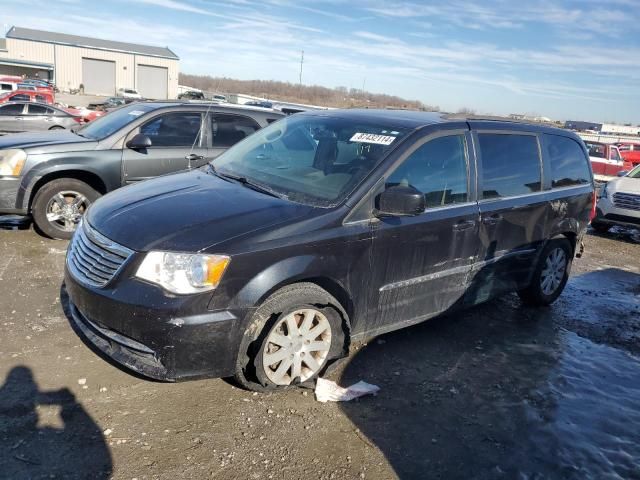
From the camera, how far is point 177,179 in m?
4.19

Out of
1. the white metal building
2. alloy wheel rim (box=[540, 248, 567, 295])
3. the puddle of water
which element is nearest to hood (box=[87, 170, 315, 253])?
the puddle of water

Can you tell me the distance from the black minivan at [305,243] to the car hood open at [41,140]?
2.64 m

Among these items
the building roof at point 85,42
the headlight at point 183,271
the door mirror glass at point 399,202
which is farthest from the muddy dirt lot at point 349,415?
the building roof at point 85,42

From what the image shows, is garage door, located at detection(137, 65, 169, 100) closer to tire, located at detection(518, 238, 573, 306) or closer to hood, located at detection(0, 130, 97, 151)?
hood, located at detection(0, 130, 97, 151)

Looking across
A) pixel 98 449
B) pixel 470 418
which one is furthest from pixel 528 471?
pixel 98 449

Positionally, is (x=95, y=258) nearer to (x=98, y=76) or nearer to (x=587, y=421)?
(x=587, y=421)

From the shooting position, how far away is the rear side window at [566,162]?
524 cm

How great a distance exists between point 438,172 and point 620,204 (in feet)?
25.6

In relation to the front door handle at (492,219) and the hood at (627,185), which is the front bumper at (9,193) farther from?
the hood at (627,185)

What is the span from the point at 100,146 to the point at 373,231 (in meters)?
4.17

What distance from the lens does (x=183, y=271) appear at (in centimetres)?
296

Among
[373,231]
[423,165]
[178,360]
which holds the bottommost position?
[178,360]

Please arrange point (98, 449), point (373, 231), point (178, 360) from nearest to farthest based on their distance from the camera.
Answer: point (98, 449)
point (178, 360)
point (373, 231)

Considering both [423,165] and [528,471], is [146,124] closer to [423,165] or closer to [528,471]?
[423,165]
